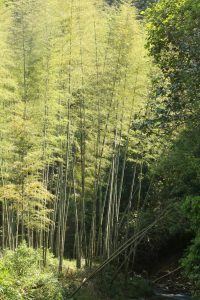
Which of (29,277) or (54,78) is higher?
(54,78)

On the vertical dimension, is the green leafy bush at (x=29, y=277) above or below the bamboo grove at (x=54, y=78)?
below

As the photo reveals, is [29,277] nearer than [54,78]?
Yes

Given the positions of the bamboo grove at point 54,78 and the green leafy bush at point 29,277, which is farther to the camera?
the bamboo grove at point 54,78

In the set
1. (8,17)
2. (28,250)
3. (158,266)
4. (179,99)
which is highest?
(8,17)

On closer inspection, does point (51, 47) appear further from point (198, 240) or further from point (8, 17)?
point (198, 240)

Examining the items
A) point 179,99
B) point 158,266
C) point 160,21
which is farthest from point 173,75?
point 158,266

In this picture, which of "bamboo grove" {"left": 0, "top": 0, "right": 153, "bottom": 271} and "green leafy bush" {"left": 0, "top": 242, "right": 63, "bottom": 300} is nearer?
"green leafy bush" {"left": 0, "top": 242, "right": 63, "bottom": 300}

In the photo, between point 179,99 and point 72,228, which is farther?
point 72,228

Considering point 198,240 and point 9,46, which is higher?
point 9,46

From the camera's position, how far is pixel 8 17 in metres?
9.20

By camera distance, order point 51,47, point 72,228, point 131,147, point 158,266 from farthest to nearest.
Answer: point 72,228, point 158,266, point 131,147, point 51,47

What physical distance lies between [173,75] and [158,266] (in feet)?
32.8

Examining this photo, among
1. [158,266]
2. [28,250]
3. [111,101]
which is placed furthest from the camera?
[158,266]

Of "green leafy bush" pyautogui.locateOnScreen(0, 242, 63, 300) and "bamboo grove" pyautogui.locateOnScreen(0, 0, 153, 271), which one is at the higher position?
"bamboo grove" pyautogui.locateOnScreen(0, 0, 153, 271)
